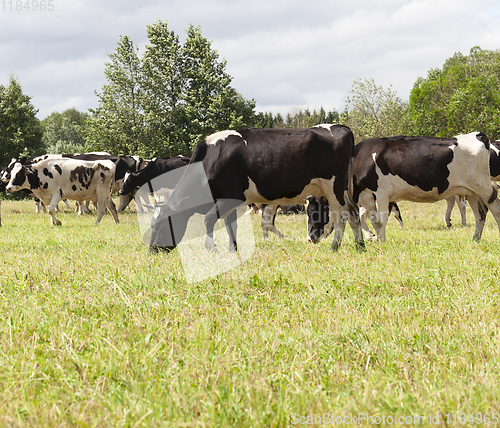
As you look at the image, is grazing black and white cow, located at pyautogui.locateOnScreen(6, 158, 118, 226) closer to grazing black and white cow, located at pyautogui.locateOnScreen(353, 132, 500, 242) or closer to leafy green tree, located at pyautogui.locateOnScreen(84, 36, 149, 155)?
grazing black and white cow, located at pyautogui.locateOnScreen(353, 132, 500, 242)

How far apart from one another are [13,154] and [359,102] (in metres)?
33.5

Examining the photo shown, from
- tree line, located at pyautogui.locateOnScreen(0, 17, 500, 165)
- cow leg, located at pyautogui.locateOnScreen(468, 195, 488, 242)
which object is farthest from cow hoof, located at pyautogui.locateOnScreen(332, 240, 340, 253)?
tree line, located at pyautogui.locateOnScreen(0, 17, 500, 165)

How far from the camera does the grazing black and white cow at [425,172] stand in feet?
28.0

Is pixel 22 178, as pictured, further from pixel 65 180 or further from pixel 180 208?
pixel 180 208

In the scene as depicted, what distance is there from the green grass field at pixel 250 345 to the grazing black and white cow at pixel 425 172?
3442mm

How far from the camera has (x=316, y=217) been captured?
1035 cm

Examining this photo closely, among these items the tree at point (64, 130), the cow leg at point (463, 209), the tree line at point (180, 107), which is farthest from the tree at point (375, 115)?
the tree at point (64, 130)

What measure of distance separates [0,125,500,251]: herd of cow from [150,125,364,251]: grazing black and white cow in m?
0.02

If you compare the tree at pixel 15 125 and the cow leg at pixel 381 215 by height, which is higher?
the tree at pixel 15 125

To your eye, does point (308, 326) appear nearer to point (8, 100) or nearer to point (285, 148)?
point (285, 148)

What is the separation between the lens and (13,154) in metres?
41.2

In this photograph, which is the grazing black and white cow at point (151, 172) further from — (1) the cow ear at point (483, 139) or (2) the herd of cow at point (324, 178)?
(1) the cow ear at point (483, 139)

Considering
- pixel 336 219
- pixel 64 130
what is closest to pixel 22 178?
pixel 336 219

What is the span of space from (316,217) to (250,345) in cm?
763
